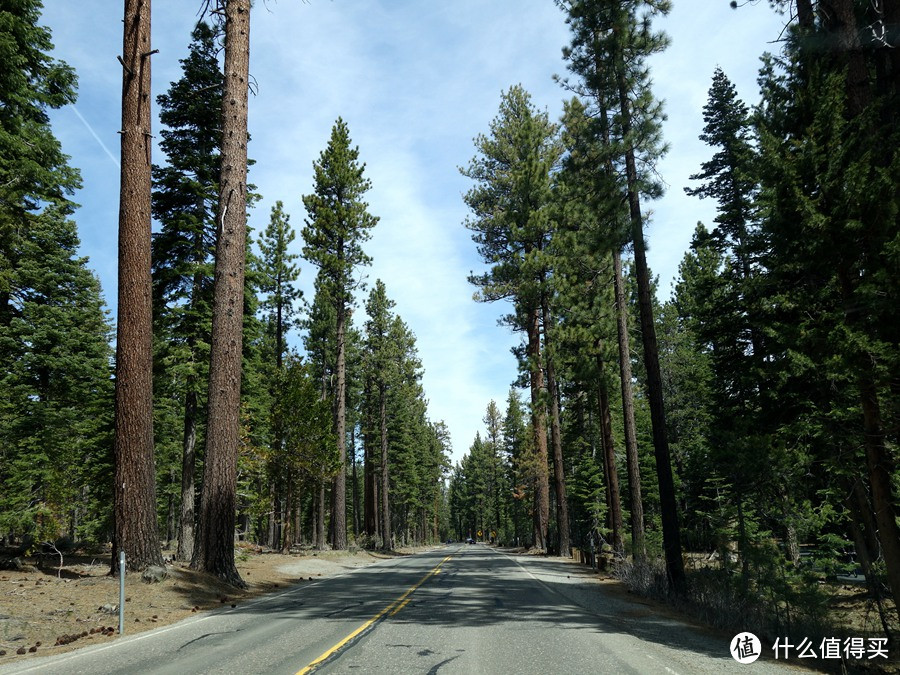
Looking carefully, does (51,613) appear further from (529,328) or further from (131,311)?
(529,328)

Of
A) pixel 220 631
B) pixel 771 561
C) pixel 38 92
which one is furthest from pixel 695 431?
pixel 38 92

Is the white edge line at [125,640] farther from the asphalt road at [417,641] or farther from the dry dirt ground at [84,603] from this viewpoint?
the dry dirt ground at [84,603]

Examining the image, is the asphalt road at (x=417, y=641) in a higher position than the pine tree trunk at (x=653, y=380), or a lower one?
lower

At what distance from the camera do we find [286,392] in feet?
89.7

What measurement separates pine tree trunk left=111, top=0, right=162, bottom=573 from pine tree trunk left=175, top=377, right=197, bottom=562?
8020 millimetres

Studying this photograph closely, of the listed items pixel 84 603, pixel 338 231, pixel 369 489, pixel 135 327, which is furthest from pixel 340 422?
pixel 369 489

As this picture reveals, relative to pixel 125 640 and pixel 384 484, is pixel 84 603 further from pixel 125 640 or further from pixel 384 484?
pixel 384 484

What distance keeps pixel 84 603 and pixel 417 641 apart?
6.59m

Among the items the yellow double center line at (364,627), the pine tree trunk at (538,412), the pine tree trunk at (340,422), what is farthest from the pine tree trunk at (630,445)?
the pine tree trunk at (340,422)

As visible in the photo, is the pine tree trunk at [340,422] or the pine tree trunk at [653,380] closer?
the pine tree trunk at [653,380]

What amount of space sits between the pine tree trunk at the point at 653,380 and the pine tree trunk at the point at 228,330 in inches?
409

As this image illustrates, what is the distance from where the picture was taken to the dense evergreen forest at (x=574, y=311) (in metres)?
8.32

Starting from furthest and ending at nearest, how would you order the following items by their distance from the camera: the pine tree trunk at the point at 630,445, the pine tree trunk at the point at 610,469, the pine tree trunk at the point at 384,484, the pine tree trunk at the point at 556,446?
the pine tree trunk at the point at 384,484 < the pine tree trunk at the point at 556,446 < the pine tree trunk at the point at 610,469 < the pine tree trunk at the point at 630,445

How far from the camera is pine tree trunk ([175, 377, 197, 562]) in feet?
63.0
